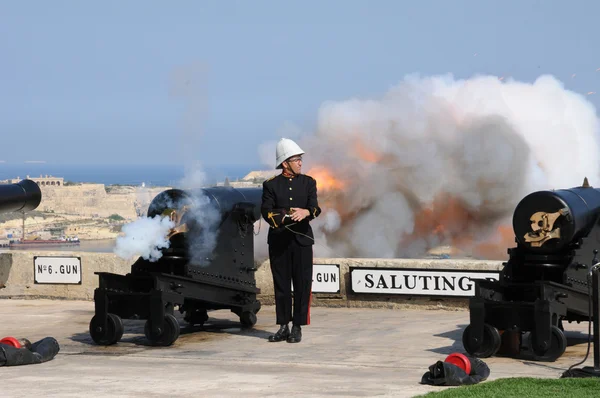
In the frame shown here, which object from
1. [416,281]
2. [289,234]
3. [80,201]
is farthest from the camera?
[80,201]

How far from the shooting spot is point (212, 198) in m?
13.8

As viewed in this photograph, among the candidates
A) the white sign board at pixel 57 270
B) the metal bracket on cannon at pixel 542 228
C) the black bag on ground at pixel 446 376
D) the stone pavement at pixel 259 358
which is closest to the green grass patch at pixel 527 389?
the black bag on ground at pixel 446 376

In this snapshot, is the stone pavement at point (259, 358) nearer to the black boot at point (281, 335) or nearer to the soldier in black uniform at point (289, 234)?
the black boot at point (281, 335)

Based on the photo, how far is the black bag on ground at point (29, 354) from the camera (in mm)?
10547

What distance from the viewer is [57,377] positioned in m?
9.91

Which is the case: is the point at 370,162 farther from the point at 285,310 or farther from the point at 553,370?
the point at 553,370

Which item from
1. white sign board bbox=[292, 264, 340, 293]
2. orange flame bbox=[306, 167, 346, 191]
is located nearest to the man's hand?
white sign board bbox=[292, 264, 340, 293]

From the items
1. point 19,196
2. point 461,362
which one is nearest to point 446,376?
Result: point 461,362

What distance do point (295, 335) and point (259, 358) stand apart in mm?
1217

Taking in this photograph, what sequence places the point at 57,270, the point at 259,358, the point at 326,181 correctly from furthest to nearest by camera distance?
the point at 326,181, the point at 57,270, the point at 259,358

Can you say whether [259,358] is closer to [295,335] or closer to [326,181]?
[295,335]

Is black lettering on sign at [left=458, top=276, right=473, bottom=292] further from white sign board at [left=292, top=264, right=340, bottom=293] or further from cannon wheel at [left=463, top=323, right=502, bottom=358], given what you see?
cannon wheel at [left=463, top=323, right=502, bottom=358]

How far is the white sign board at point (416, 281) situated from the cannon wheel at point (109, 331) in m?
4.16

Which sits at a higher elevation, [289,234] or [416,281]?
[289,234]
